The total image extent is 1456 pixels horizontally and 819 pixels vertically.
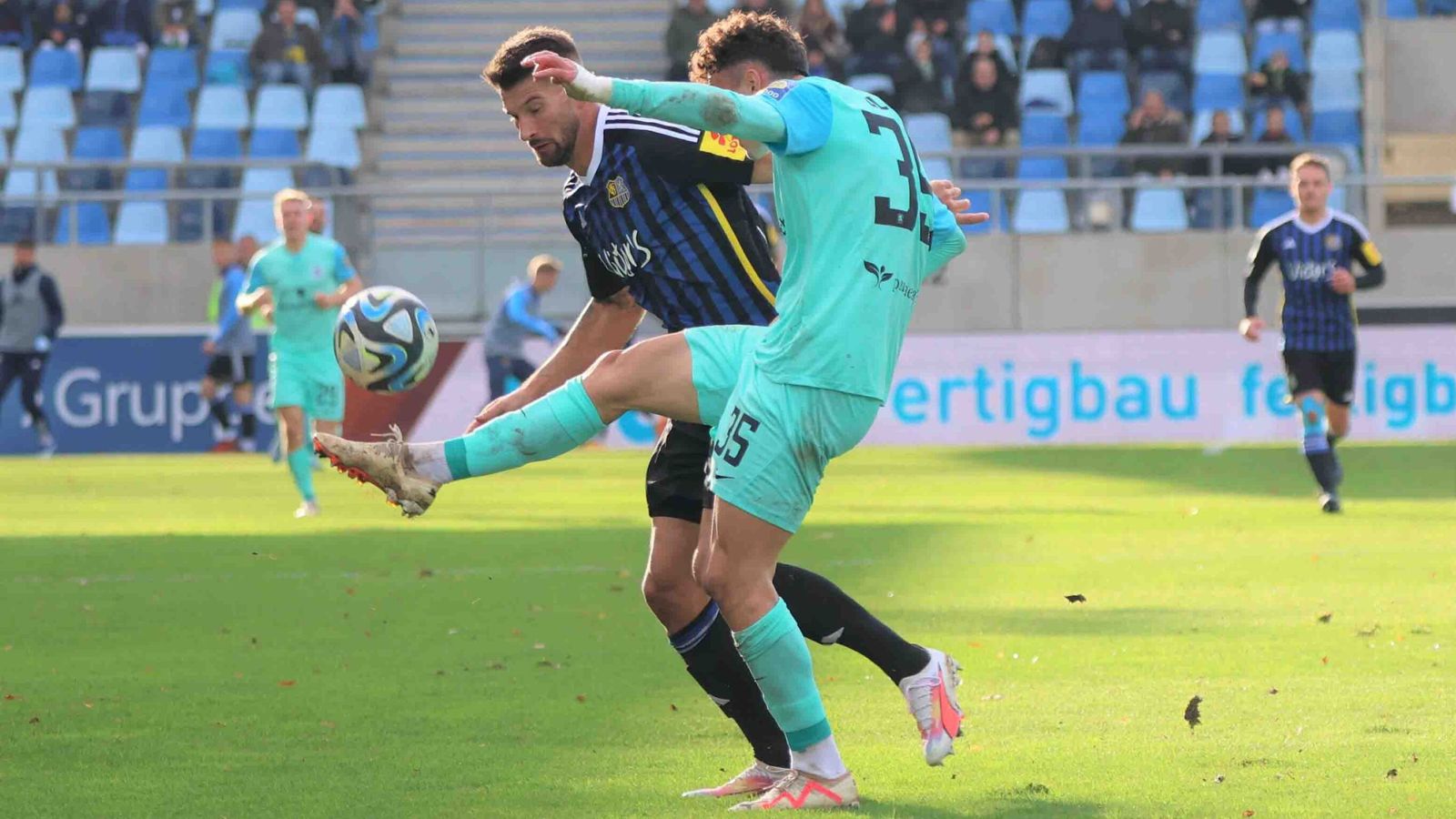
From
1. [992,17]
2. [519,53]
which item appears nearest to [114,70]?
[992,17]

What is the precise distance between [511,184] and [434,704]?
66.0 ft

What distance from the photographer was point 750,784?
5.50 meters

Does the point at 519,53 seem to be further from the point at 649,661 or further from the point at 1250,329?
the point at 1250,329

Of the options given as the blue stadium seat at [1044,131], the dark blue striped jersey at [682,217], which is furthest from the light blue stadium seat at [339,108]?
the dark blue striped jersey at [682,217]

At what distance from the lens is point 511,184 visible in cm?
2670

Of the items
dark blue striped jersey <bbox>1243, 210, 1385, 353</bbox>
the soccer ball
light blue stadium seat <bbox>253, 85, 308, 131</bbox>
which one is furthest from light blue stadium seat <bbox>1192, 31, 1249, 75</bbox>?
the soccer ball

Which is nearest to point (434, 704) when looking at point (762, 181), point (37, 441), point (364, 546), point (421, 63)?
point (762, 181)

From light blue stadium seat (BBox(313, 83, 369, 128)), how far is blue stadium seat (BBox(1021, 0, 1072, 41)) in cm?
841

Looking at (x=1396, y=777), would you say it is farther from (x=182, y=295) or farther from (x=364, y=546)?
(x=182, y=295)

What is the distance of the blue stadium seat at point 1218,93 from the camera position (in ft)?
86.7

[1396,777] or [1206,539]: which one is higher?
[1396,777]

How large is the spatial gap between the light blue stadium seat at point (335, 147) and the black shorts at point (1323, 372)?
14932 mm

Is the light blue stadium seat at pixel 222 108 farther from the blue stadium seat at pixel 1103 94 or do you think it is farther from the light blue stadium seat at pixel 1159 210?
the light blue stadium seat at pixel 1159 210

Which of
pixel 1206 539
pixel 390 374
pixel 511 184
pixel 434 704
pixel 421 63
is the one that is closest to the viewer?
pixel 390 374
